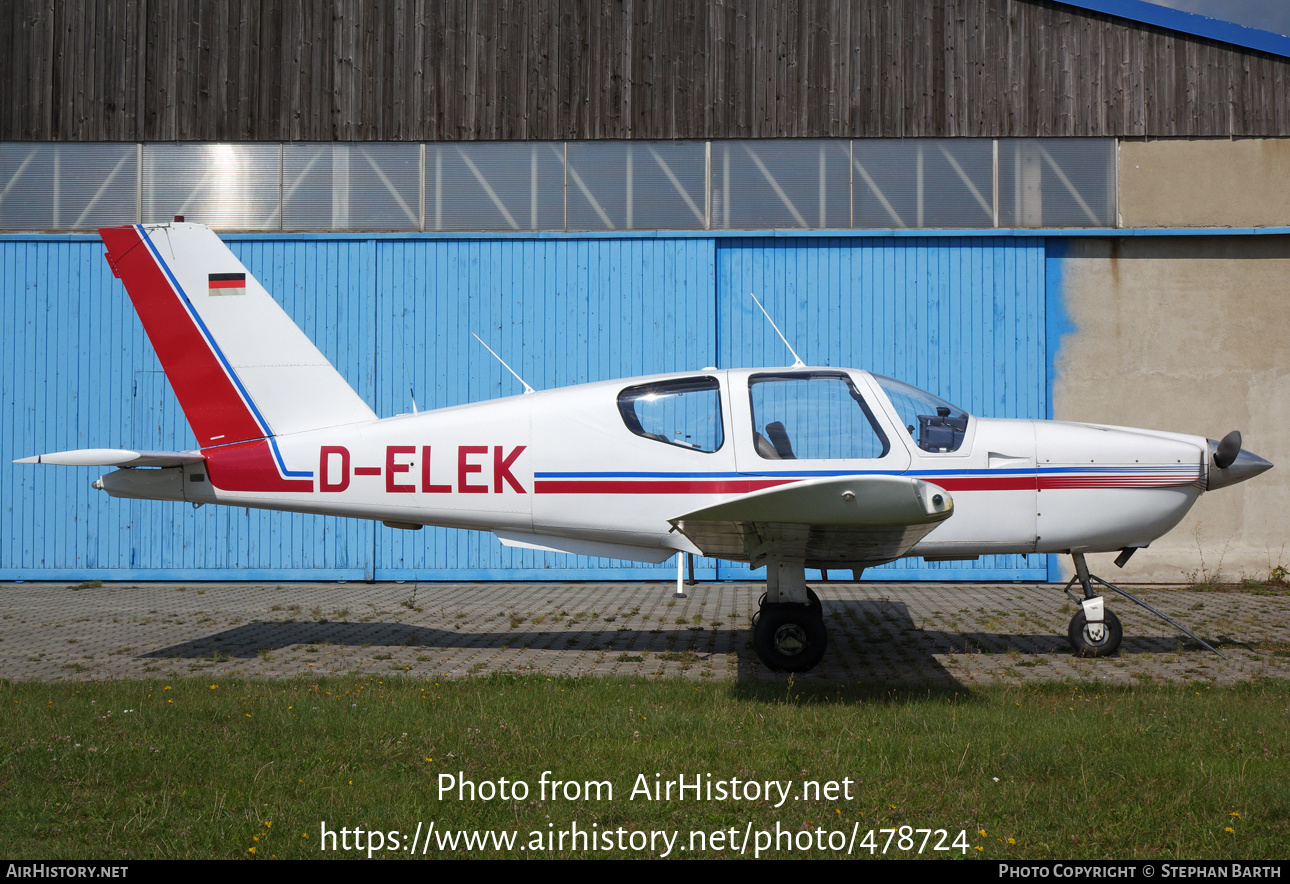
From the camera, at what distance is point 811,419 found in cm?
588

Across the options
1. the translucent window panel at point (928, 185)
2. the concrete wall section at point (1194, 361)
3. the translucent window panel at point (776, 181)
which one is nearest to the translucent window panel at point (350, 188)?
the translucent window panel at point (776, 181)

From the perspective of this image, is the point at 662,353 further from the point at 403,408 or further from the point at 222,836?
the point at 222,836

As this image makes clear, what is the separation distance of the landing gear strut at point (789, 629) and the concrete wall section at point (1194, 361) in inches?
261

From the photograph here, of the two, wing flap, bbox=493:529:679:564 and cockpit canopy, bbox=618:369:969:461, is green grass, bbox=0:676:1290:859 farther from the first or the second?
cockpit canopy, bbox=618:369:969:461

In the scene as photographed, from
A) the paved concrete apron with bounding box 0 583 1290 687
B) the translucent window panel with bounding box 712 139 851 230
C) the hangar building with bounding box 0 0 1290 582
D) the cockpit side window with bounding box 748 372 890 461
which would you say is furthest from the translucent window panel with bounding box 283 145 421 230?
the cockpit side window with bounding box 748 372 890 461

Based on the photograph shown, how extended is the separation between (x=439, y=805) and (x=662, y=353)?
26.3ft

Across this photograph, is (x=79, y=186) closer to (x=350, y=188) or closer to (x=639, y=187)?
(x=350, y=188)

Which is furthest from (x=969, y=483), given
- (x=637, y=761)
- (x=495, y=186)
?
(x=495, y=186)

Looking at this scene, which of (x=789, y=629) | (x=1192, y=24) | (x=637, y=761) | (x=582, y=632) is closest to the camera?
(x=637, y=761)

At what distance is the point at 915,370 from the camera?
1092cm

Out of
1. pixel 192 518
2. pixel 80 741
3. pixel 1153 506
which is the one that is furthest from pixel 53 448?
pixel 1153 506

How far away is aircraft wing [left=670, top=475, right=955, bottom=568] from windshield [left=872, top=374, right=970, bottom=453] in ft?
2.45

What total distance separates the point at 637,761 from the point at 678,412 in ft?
8.80

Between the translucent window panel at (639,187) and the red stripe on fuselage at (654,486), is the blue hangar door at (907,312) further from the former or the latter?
the red stripe on fuselage at (654,486)
